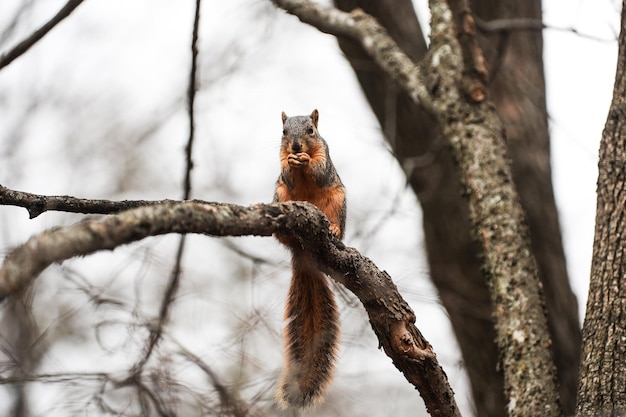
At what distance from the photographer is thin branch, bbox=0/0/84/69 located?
2.34m

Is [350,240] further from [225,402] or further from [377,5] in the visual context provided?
[225,402]

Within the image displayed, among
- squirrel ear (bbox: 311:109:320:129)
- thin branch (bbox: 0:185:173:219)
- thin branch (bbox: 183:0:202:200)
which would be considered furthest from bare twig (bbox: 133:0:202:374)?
squirrel ear (bbox: 311:109:320:129)

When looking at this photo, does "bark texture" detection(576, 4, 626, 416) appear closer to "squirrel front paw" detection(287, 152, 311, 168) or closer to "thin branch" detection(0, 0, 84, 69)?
"squirrel front paw" detection(287, 152, 311, 168)

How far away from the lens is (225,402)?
2.09 m

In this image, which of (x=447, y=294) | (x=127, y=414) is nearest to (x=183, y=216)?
(x=127, y=414)

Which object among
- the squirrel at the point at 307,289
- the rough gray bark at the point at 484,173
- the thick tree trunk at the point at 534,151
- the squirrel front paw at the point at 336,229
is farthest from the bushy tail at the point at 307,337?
the thick tree trunk at the point at 534,151

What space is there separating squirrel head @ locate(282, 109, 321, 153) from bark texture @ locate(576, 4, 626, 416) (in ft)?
3.27

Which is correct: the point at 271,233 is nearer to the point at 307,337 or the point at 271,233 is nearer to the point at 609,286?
the point at 307,337

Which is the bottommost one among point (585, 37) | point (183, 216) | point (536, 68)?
point (183, 216)

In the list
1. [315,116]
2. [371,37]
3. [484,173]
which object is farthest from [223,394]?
[371,37]

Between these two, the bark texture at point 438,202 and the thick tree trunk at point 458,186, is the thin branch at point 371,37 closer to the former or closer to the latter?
the bark texture at point 438,202

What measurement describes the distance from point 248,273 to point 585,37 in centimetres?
159

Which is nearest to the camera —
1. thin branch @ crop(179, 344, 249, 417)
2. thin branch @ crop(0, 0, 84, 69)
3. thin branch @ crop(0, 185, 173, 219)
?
thin branch @ crop(0, 185, 173, 219)

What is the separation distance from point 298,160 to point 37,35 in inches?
34.7
